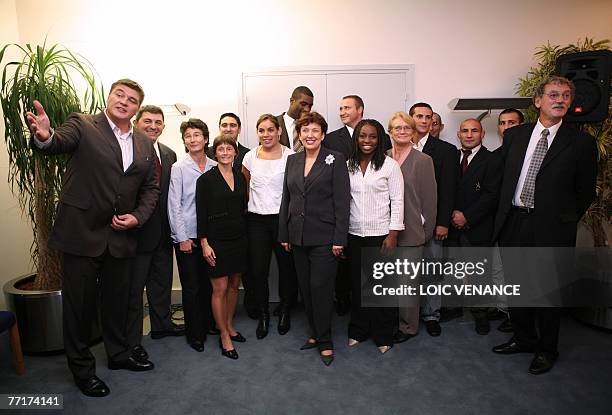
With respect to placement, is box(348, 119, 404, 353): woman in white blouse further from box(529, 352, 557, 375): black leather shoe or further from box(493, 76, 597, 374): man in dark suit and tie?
box(529, 352, 557, 375): black leather shoe

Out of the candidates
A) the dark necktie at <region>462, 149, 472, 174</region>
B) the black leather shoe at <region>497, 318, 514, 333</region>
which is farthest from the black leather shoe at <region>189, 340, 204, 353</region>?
the dark necktie at <region>462, 149, 472, 174</region>

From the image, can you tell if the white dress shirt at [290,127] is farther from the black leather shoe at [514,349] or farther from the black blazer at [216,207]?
the black leather shoe at [514,349]

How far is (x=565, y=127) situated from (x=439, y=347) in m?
1.76

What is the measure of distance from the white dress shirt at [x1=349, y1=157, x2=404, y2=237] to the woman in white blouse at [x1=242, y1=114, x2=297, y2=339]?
0.64 meters

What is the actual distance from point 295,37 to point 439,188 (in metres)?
2.22

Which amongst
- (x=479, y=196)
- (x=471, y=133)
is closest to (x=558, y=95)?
(x=471, y=133)

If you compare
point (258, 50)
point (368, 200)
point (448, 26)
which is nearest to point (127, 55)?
point (258, 50)

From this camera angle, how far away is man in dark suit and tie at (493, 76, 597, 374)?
8.67ft

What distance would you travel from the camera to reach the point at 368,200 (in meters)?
2.89

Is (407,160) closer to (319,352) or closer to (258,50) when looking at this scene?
(319,352)

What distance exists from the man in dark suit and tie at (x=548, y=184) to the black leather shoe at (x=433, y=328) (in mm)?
731

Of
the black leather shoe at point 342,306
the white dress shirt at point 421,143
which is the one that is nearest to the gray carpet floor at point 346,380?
the black leather shoe at point 342,306

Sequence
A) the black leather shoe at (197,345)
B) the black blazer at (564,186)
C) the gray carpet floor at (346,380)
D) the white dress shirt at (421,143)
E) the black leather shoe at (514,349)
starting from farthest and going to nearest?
the white dress shirt at (421,143)
the black leather shoe at (197,345)
the black leather shoe at (514,349)
the black blazer at (564,186)
the gray carpet floor at (346,380)

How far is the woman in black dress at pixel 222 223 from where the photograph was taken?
288cm
